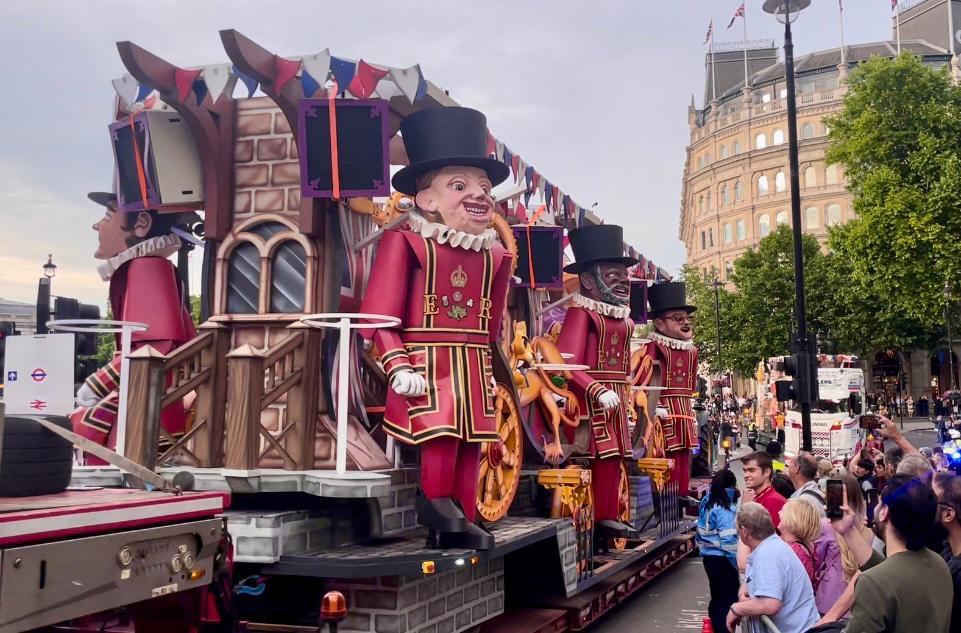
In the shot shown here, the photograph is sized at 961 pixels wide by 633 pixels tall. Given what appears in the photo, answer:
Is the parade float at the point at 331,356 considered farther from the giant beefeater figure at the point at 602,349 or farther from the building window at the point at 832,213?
the building window at the point at 832,213

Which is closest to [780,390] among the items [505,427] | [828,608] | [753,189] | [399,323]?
[505,427]

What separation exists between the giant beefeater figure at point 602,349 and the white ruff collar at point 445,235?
3.27m

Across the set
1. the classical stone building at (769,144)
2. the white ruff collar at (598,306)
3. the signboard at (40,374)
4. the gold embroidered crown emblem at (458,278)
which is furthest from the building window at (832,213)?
the signboard at (40,374)

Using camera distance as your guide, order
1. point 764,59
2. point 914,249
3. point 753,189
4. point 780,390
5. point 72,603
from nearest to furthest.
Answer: point 72,603 < point 780,390 < point 914,249 < point 753,189 < point 764,59

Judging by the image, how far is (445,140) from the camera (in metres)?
6.24

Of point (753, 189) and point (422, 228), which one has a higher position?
point (753, 189)

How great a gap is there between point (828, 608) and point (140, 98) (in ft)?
17.4

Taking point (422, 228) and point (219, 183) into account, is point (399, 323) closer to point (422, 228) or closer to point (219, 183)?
point (422, 228)

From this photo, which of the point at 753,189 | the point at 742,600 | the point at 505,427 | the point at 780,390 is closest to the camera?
the point at 742,600

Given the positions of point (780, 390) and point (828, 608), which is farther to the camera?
point (780, 390)

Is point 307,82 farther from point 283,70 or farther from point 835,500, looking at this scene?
point 835,500

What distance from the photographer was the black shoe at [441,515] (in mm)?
5617

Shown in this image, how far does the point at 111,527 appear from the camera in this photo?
3.04 m

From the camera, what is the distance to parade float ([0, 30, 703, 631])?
5160 mm
